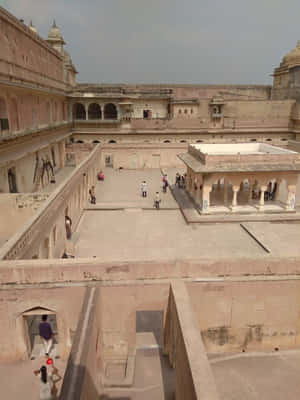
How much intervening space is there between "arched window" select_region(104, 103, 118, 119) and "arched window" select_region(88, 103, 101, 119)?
94 cm

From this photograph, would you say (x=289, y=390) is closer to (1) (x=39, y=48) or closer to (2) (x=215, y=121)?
(1) (x=39, y=48)

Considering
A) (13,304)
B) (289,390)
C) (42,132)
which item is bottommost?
(289,390)

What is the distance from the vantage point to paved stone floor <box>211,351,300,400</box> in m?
5.81

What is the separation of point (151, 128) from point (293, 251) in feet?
82.7

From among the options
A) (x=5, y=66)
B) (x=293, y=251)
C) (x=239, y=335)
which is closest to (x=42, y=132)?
(x=5, y=66)

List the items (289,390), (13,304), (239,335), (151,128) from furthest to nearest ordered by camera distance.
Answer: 1. (151,128)
2. (239,335)
3. (13,304)
4. (289,390)

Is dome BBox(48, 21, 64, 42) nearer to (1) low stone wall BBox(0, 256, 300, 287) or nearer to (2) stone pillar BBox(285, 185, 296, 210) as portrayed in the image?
(2) stone pillar BBox(285, 185, 296, 210)

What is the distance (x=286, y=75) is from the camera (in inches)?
1606

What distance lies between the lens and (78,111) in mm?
38000

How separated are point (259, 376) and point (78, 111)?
36.5 metres

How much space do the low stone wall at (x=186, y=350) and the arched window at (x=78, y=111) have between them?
33323 millimetres

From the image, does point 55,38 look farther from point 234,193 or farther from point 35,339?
point 35,339

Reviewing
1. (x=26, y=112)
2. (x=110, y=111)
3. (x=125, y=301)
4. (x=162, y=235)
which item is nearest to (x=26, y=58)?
(x=26, y=112)

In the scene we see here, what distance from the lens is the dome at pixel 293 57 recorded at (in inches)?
1561
